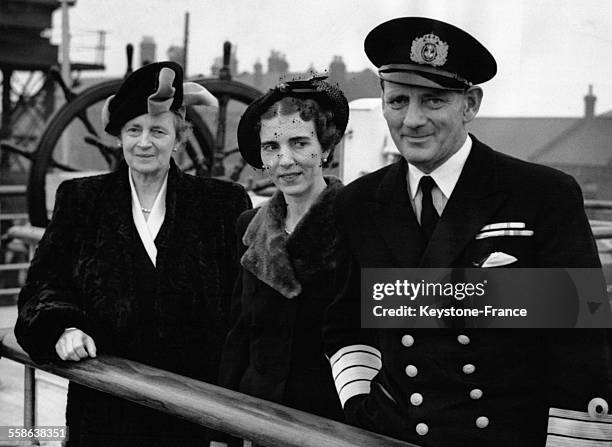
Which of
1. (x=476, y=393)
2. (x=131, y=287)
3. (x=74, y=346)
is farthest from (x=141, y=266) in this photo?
(x=476, y=393)

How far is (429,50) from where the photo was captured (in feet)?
4.00

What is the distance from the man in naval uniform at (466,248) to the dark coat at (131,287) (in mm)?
634

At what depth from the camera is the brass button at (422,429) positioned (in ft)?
3.92

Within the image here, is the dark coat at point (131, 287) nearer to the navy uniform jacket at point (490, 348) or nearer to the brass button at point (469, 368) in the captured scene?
the navy uniform jacket at point (490, 348)

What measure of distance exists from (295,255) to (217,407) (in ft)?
1.18

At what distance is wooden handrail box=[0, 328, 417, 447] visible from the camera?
1.16 m

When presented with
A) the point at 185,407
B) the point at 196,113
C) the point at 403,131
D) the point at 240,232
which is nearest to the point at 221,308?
the point at 240,232

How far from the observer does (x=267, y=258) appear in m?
1.59

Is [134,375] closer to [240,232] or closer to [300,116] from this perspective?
[240,232]

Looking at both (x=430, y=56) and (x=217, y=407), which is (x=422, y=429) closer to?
(x=217, y=407)

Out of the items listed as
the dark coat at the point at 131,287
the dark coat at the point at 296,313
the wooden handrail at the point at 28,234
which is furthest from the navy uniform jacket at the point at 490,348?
the wooden handrail at the point at 28,234

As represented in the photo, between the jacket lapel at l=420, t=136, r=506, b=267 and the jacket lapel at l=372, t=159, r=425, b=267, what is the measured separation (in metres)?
0.03

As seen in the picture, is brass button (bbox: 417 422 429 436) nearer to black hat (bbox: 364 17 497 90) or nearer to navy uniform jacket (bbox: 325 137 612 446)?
navy uniform jacket (bbox: 325 137 612 446)

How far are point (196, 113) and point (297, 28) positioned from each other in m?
3.57
